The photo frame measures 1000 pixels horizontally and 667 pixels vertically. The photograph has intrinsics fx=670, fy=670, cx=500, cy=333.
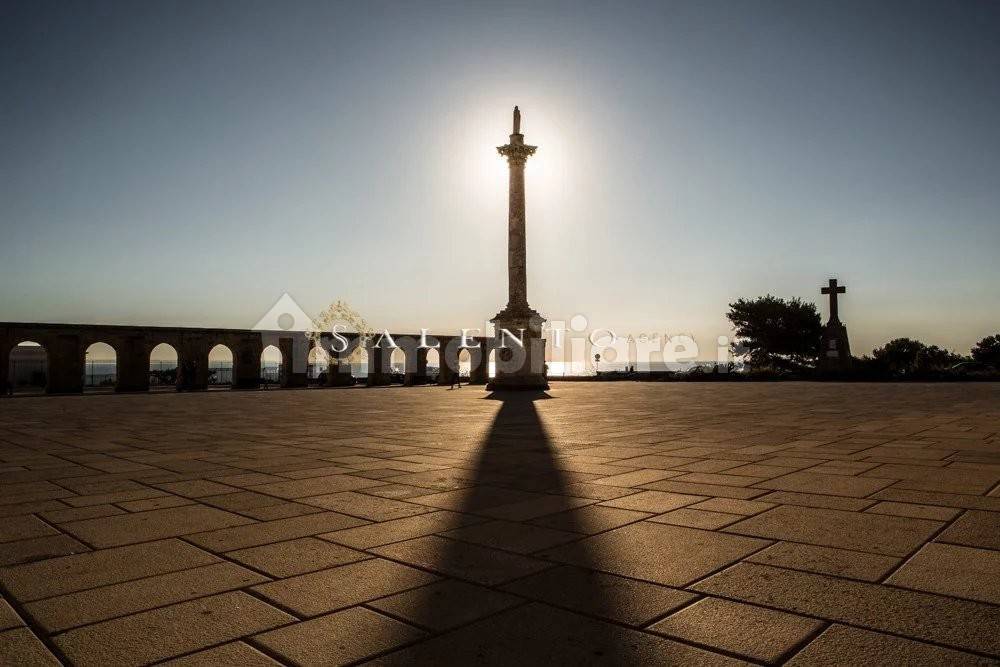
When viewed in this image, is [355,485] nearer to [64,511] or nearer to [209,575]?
[64,511]

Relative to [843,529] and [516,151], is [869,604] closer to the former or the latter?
[843,529]

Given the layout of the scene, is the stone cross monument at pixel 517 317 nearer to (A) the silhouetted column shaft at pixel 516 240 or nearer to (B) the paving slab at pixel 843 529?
(A) the silhouetted column shaft at pixel 516 240

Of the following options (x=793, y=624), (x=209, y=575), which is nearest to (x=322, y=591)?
(x=209, y=575)

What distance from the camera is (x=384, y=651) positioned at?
2117 millimetres

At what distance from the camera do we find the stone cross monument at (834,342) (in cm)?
3378

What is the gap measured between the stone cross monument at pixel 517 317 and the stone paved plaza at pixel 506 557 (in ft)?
53.7

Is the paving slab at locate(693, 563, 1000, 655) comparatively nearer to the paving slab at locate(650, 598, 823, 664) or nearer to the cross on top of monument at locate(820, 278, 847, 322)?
the paving slab at locate(650, 598, 823, 664)

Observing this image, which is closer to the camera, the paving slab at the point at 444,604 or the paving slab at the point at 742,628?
the paving slab at the point at 742,628

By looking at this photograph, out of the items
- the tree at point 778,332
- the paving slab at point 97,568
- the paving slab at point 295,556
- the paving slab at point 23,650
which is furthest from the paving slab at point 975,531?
the tree at point 778,332

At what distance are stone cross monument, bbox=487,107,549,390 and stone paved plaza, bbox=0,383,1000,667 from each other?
1636cm

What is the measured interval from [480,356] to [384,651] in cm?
3311

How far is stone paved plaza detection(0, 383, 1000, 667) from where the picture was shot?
2.18 metres

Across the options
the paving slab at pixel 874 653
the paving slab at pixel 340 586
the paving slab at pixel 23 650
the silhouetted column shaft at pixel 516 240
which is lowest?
the paving slab at pixel 340 586

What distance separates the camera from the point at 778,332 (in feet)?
164
